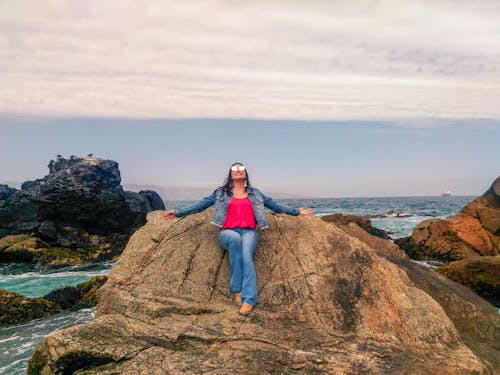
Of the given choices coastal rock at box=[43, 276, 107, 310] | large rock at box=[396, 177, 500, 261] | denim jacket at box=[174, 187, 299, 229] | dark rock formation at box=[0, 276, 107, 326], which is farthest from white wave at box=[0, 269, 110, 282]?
large rock at box=[396, 177, 500, 261]

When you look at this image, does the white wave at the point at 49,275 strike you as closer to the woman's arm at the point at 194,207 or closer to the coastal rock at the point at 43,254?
the coastal rock at the point at 43,254

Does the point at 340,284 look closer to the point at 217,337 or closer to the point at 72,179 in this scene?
the point at 217,337

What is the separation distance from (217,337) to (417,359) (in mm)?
3543

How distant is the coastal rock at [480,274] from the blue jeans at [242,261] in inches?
519

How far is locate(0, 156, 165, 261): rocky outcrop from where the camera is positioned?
35.3 meters

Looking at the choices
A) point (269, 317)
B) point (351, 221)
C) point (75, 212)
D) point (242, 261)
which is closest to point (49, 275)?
point (75, 212)

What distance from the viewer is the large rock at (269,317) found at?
6.95 meters

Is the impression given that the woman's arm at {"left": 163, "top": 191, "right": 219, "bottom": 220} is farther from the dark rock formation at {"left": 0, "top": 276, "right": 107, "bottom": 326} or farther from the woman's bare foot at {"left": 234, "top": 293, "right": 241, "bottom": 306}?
the dark rock formation at {"left": 0, "top": 276, "right": 107, "bottom": 326}

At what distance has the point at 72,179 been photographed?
3756cm

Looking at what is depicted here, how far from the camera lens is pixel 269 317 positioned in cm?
823

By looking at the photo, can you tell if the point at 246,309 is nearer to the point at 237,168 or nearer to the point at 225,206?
the point at 225,206

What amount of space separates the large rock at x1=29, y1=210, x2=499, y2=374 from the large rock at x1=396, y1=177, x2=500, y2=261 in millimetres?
19573

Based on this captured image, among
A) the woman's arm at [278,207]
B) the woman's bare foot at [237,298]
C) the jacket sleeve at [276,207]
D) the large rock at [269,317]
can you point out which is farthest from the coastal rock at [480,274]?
the woman's bare foot at [237,298]

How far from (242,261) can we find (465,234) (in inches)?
978
